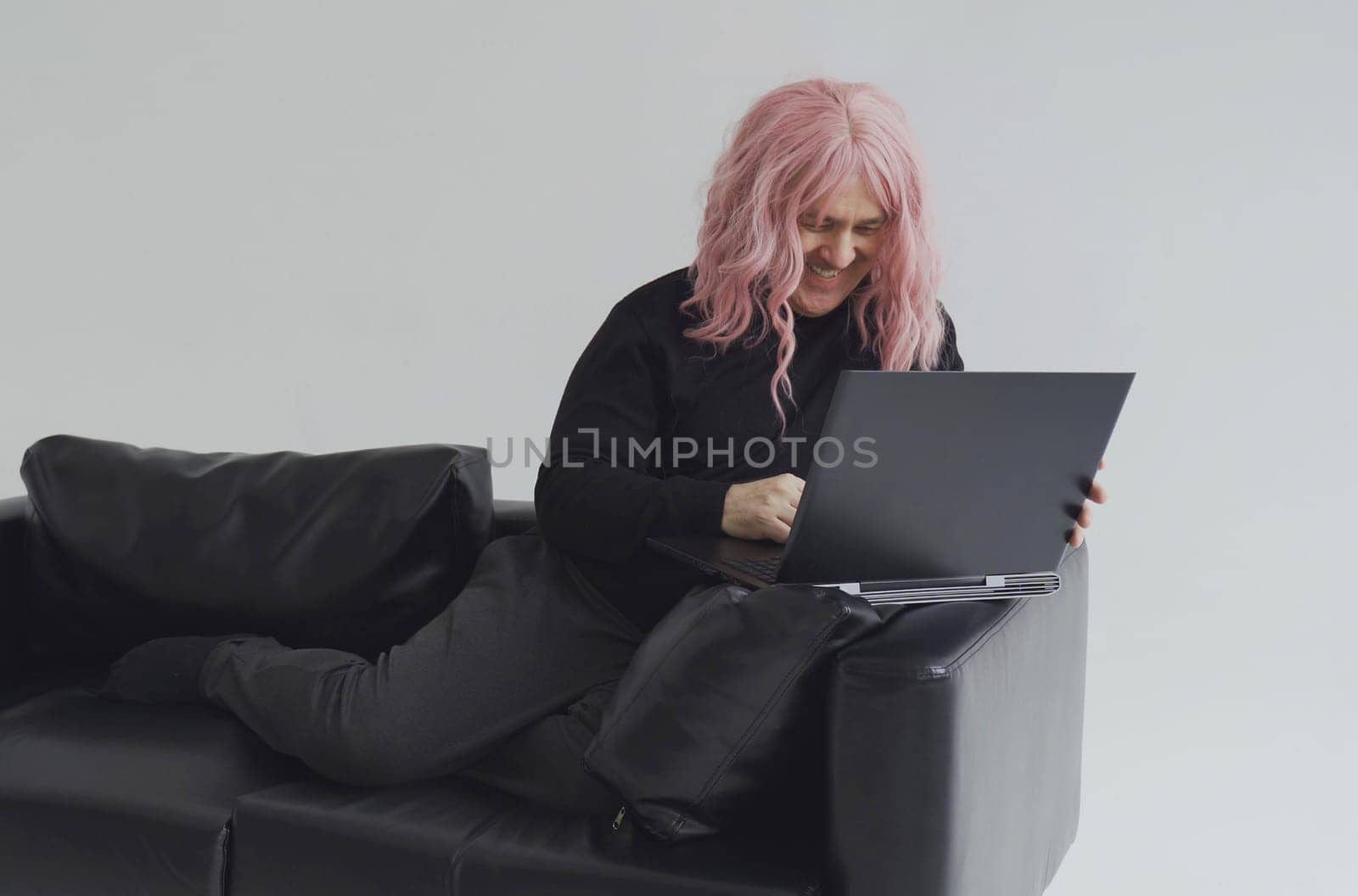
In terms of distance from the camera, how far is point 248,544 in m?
1.97

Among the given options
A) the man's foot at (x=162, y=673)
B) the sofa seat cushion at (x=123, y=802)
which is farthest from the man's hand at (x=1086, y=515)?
the man's foot at (x=162, y=673)

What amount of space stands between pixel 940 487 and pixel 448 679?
2.26 ft

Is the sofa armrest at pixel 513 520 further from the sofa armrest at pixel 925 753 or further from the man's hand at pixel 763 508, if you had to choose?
the sofa armrest at pixel 925 753

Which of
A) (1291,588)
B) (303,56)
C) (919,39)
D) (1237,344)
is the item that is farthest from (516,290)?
(1291,588)

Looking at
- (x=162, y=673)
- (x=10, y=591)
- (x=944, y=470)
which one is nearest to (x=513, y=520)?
(x=162, y=673)

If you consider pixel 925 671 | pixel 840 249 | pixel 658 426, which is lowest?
pixel 925 671

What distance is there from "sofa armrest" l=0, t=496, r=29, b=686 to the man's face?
51.3 inches

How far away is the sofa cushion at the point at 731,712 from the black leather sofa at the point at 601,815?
35 mm

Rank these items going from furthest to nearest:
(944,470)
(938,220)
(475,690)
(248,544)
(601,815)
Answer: (938,220) → (248,544) → (475,690) → (601,815) → (944,470)

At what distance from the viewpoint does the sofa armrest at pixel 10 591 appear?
2.01 meters

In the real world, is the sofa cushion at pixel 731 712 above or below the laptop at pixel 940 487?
below

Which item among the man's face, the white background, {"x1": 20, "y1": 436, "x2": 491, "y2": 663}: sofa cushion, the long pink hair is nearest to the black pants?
{"x1": 20, "y1": 436, "x2": 491, "y2": 663}: sofa cushion

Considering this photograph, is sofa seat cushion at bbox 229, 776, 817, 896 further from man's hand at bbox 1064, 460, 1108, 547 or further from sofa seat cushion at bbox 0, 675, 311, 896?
man's hand at bbox 1064, 460, 1108, 547

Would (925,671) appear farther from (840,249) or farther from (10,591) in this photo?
(10,591)
